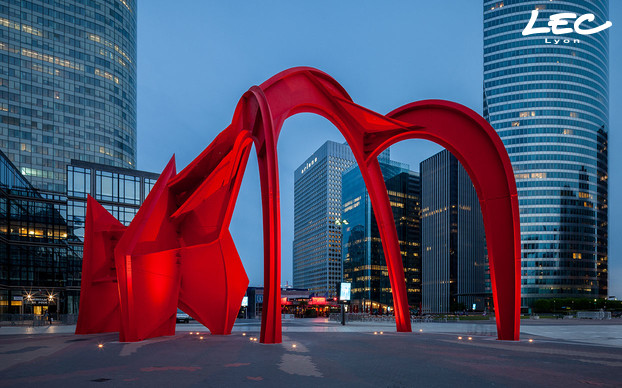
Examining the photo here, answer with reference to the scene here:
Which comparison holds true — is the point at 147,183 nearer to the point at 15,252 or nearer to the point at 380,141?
the point at 15,252

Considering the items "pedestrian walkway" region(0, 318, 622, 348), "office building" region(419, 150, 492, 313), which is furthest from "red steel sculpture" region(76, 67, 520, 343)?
"office building" region(419, 150, 492, 313)

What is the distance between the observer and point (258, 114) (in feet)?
63.1

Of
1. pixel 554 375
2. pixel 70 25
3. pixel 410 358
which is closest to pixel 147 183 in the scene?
pixel 70 25

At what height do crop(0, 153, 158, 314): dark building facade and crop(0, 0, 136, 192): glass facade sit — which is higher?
crop(0, 0, 136, 192): glass facade

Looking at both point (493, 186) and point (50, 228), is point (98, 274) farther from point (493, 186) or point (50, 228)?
point (50, 228)

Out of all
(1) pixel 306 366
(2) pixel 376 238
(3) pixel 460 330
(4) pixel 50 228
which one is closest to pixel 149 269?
(1) pixel 306 366

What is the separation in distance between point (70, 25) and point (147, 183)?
133 ft

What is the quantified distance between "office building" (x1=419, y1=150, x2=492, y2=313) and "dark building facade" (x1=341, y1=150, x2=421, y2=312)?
41.3 feet

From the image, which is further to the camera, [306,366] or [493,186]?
[493,186]

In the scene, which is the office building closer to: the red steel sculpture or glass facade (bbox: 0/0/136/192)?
glass facade (bbox: 0/0/136/192)

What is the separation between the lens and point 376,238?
461 ft

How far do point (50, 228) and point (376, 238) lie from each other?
302 feet

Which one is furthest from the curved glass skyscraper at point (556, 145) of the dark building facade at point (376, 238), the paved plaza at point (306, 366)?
the paved plaza at point (306, 366)

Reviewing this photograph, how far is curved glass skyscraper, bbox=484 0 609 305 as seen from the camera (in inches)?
4852
